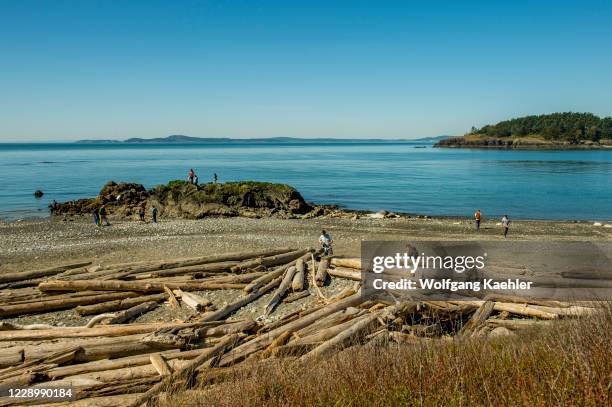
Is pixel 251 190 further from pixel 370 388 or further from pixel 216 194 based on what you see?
pixel 370 388

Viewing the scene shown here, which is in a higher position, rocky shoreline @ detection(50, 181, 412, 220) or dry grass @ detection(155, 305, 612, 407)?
dry grass @ detection(155, 305, 612, 407)

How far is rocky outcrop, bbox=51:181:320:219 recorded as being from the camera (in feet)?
132

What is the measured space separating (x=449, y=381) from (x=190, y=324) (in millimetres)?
6439

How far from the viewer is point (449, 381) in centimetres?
570

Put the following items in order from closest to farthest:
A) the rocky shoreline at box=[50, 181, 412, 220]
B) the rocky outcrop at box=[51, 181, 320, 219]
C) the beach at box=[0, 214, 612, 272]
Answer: the beach at box=[0, 214, 612, 272] → the rocky shoreline at box=[50, 181, 412, 220] → the rocky outcrop at box=[51, 181, 320, 219]

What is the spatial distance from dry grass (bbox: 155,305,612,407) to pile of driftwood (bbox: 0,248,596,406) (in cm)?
184

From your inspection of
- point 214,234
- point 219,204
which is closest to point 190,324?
point 214,234

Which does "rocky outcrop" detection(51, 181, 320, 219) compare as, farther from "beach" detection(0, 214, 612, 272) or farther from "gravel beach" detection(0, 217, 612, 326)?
"gravel beach" detection(0, 217, 612, 326)

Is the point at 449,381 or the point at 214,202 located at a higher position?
the point at 449,381

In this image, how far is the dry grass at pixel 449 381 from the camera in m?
5.10

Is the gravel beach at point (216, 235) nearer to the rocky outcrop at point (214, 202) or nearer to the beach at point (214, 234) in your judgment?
the beach at point (214, 234)

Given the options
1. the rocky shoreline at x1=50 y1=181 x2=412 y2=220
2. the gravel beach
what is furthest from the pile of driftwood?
the rocky shoreline at x1=50 y1=181 x2=412 y2=220

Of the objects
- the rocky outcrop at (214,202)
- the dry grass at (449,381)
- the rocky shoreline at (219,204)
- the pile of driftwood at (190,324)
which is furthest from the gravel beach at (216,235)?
the dry grass at (449,381)

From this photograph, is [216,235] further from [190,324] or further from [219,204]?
[190,324]
